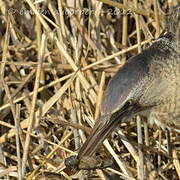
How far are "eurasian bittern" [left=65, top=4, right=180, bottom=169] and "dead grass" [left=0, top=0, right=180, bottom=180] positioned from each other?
17 centimetres

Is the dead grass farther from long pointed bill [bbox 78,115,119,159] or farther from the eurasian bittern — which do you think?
long pointed bill [bbox 78,115,119,159]

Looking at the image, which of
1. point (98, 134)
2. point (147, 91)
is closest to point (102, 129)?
point (98, 134)

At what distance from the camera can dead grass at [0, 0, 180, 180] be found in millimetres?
2695

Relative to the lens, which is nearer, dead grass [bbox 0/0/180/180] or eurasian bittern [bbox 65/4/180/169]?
eurasian bittern [bbox 65/4/180/169]

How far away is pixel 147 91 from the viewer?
237 cm

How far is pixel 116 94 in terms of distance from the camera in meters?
2.23

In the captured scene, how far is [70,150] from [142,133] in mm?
380

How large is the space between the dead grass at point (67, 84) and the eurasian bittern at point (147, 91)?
6.7 inches

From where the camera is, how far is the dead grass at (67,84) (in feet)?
8.84

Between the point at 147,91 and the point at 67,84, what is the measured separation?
1.60 ft

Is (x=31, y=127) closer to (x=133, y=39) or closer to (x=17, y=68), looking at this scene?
(x=17, y=68)

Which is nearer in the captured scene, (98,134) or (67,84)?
(98,134)

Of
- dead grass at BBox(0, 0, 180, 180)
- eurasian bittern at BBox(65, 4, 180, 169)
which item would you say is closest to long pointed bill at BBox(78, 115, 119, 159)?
eurasian bittern at BBox(65, 4, 180, 169)

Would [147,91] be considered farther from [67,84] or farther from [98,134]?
[67,84]
